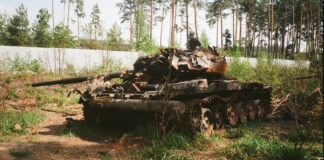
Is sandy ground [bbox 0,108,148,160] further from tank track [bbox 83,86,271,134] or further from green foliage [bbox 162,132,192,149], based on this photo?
tank track [bbox 83,86,271,134]

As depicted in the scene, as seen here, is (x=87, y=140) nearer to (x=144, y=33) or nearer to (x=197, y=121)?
(x=197, y=121)

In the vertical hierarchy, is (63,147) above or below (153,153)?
below

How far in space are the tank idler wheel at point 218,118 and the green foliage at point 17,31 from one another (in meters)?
27.2

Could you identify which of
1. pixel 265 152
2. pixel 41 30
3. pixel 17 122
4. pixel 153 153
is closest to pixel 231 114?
pixel 265 152

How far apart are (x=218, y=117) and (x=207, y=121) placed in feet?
1.99

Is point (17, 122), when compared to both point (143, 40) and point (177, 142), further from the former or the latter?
point (143, 40)

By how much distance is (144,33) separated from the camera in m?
13.3

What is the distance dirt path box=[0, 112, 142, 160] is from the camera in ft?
13.5

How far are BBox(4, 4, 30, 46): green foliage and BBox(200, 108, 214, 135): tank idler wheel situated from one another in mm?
27396

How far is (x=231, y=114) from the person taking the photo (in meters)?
6.63

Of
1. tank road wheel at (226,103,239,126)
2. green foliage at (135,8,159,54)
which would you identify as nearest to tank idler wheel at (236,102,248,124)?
tank road wheel at (226,103,239,126)

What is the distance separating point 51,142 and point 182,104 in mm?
2966

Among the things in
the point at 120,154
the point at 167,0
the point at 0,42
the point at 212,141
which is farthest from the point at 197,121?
the point at 0,42

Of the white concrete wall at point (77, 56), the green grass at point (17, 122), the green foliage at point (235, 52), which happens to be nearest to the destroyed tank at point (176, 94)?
the green grass at point (17, 122)
